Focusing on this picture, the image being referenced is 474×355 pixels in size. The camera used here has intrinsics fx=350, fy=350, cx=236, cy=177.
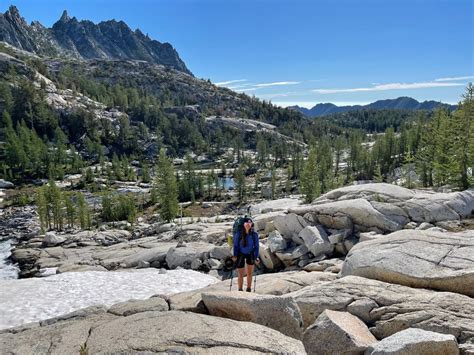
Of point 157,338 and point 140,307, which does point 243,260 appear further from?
point 157,338

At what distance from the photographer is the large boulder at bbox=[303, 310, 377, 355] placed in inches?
397

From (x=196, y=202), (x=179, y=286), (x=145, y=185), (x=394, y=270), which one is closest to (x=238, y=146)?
(x=145, y=185)

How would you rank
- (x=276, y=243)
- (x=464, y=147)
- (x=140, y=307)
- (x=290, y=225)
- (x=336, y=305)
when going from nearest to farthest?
(x=336, y=305) < (x=140, y=307) < (x=276, y=243) < (x=290, y=225) < (x=464, y=147)

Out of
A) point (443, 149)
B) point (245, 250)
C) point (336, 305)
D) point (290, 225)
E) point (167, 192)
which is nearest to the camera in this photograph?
point (336, 305)

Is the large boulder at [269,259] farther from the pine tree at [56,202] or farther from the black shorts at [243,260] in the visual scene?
the pine tree at [56,202]

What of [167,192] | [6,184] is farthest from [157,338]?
[6,184]

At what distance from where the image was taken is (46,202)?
239 ft

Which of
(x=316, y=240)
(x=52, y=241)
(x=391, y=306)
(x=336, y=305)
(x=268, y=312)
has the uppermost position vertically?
(x=268, y=312)

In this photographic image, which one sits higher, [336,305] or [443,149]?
[443,149]

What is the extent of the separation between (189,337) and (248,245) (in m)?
6.45

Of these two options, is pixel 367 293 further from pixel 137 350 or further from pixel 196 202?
pixel 196 202

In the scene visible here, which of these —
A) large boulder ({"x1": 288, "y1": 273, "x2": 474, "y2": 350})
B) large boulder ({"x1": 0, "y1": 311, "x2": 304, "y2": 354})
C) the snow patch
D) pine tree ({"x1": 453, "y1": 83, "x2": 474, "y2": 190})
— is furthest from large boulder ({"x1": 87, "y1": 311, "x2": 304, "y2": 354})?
pine tree ({"x1": 453, "y1": 83, "x2": 474, "y2": 190})

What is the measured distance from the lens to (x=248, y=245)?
14875mm

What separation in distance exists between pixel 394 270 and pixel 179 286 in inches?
692
